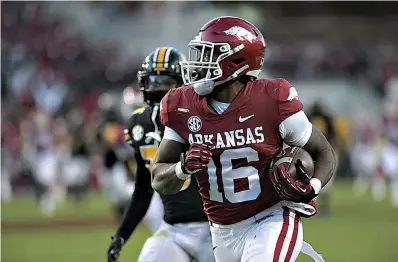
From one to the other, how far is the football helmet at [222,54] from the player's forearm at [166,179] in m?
0.41

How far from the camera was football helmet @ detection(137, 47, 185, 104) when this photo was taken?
5340 mm

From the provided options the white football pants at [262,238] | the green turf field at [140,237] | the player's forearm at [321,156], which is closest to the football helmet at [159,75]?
the white football pants at [262,238]

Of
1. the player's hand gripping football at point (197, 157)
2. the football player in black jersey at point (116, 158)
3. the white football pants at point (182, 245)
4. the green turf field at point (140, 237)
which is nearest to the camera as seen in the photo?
the player's hand gripping football at point (197, 157)

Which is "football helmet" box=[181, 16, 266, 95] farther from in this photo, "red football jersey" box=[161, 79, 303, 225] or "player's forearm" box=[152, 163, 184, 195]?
"player's forearm" box=[152, 163, 184, 195]

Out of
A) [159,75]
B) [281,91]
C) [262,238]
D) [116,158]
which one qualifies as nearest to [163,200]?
[159,75]

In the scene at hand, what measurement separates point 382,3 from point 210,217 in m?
22.3

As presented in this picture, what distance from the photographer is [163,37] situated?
80.7 ft

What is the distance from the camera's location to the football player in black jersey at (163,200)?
16.8ft

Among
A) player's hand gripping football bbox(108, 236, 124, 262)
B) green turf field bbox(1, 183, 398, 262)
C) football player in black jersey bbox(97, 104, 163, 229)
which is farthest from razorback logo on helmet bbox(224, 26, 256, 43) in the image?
football player in black jersey bbox(97, 104, 163, 229)

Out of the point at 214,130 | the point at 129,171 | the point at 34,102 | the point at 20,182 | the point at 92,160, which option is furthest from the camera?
the point at 34,102

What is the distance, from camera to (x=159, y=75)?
5.35m

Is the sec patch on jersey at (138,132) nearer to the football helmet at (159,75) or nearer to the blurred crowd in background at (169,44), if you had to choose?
the football helmet at (159,75)

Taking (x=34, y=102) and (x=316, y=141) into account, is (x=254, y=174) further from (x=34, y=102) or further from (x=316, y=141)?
(x=34, y=102)

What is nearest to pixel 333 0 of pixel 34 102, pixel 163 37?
pixel 163 37
